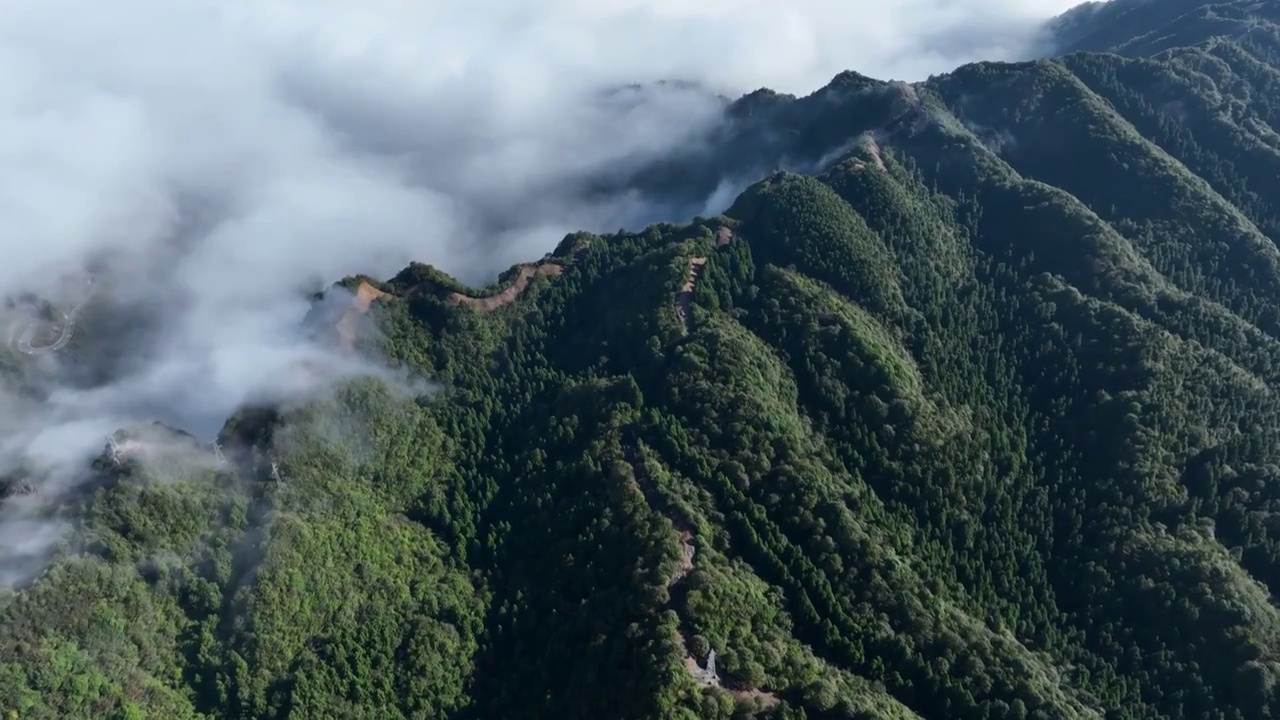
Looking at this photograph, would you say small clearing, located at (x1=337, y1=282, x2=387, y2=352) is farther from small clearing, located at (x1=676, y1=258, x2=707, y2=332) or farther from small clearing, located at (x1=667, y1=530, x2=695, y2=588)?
small clearing, located at (x1=667, y1=530, x2=695, y2=588)

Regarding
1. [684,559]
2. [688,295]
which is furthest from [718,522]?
[688,295]

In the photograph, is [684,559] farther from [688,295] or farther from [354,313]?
[354,313]

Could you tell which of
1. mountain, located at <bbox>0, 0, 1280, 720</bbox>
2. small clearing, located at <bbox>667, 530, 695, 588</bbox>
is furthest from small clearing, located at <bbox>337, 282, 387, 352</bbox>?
small clearing, located at <bbox>667, 530, 695, 588</bbox>

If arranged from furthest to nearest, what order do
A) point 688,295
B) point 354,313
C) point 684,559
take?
point 688,295 → point 354,313 → point 684,559

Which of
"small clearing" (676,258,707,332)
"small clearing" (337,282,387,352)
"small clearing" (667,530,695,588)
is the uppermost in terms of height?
"small clearing" (676,258,707,332)

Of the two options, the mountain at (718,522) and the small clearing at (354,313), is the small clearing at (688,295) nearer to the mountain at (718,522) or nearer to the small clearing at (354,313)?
the mountain at (718,522)

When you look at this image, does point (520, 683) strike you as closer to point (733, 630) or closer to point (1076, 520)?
point (733, 630)

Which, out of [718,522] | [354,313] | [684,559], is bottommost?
[684,559]
